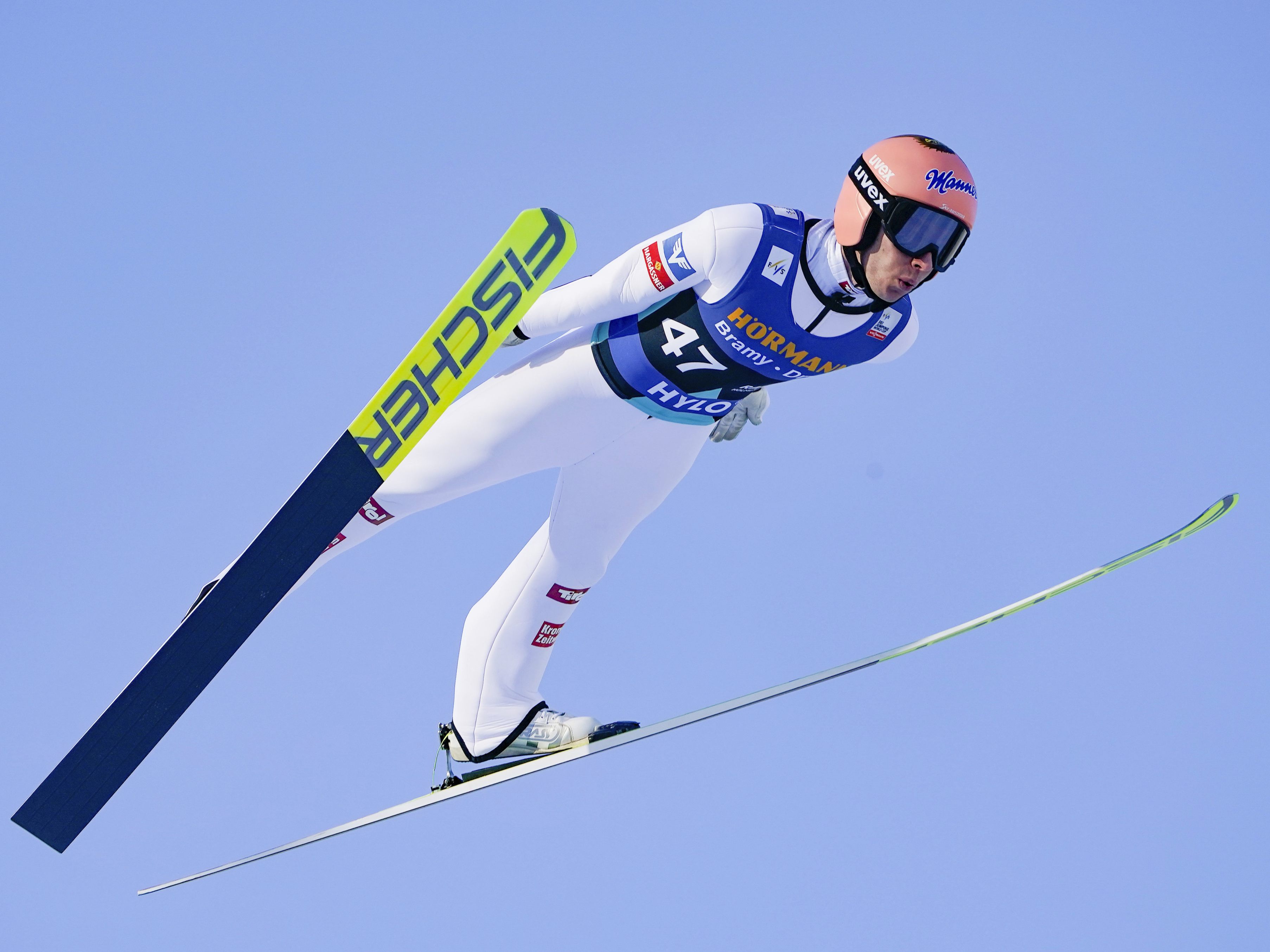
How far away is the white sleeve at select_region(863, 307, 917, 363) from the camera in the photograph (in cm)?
416

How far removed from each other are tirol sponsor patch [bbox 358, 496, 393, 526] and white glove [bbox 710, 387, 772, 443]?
104cm

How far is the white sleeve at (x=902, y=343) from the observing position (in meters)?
4.16

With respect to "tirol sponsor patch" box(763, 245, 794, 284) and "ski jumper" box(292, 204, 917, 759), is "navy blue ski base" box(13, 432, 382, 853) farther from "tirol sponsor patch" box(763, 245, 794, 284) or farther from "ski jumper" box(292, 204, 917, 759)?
"tirol sponsor patch" box(763, 245, 794, 284)

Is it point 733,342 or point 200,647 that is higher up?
point 733,342

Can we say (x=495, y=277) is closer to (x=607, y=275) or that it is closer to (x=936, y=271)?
(x=607, y=275)

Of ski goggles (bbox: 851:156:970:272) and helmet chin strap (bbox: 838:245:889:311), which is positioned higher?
ski goggles (bbox: 851:156:970:272)

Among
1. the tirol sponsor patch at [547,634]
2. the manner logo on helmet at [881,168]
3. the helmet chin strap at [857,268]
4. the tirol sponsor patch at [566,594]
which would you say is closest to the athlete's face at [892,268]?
the helmet chin strap at [857,268]

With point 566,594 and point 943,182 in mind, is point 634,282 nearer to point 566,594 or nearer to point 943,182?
point 943,182

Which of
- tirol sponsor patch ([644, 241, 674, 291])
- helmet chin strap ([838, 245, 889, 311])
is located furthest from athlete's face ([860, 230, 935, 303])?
tirol sponsor patch ([644, 241, 674, 291])

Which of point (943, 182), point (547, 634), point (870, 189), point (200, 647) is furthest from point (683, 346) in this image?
point (200, 647)

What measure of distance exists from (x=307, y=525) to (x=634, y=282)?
3.68ft

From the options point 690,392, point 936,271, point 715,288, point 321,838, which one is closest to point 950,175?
point 936,271

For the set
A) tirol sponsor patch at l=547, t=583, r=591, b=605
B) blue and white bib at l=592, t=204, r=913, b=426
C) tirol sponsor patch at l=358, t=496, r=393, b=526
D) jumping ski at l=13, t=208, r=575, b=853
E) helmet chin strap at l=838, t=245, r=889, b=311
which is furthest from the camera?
tirol sponsor patch at l=547, t=583, r=591, b=605

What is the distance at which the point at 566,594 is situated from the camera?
14.8 feet
